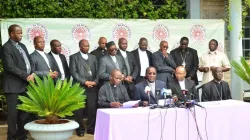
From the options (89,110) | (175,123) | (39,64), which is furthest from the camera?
(89,110)

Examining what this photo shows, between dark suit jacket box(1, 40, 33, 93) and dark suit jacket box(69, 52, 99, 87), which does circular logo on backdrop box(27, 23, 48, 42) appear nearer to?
dark suit jacket box(69, 52, 99, 87)

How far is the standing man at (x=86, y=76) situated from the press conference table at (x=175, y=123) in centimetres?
A: 212

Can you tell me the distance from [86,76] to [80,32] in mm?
1819

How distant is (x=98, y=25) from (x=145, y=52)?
1495 millimetres

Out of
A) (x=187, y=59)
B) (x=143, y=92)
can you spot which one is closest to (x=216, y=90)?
(x=143, y=92)

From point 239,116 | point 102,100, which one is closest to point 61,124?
point 102,100

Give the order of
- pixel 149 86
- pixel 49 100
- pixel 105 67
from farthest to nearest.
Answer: pixel 105 67, pixel 149 86, pixel 49 100

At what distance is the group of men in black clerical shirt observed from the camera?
7707mm

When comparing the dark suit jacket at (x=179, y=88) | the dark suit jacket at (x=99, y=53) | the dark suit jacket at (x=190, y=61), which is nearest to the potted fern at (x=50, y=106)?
the dark suit jacket at (x=179, y=88)

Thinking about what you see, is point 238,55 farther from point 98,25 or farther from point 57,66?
point 57,66

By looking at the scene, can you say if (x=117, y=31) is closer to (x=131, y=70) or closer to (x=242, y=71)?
(x=131, y=70)

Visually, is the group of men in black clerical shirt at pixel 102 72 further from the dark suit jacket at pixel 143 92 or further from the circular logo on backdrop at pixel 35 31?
the circular logo on backdrop at pixel 35 31

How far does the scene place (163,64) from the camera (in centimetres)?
923

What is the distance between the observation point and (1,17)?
33.0 ft
